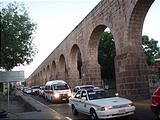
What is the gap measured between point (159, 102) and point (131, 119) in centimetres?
151

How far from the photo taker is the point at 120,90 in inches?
558

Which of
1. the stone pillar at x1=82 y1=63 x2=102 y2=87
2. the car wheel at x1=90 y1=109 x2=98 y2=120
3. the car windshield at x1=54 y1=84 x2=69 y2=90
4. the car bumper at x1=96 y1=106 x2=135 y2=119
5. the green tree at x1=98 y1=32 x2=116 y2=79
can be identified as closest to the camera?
the car bumper at x1=96 y1=106 x2=135 y2=119

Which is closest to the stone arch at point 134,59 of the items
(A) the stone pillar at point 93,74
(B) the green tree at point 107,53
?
(A) the stone pillar at point 93,74

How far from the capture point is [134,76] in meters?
13.3

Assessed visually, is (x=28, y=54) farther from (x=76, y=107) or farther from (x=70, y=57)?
(x=70, y=57)

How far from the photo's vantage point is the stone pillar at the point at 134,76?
43.3 ft

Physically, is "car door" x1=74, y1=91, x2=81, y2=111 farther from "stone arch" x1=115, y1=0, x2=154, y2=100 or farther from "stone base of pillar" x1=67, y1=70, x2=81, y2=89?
"stone base of pillar" x1=67, y1=70, x2=81, y2=89

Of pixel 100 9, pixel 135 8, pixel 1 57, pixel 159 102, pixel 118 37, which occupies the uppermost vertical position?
pixel 100 9

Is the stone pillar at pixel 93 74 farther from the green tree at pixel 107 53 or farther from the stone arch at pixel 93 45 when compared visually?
the green tree at pixel 107 53

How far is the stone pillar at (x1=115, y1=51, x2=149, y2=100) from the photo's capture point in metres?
13.2

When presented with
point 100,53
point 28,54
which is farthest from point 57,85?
point 100,53

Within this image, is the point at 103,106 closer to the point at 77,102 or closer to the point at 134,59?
the point at 77,102

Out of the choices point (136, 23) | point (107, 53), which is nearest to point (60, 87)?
point (136, 23)

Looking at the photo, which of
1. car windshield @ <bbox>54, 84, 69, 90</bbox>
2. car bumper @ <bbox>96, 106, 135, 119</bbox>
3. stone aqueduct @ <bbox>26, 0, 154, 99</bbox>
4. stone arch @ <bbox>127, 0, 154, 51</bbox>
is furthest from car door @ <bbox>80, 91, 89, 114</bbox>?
car windshield @ <bbox>54, 84, 69, 90</bbox>
